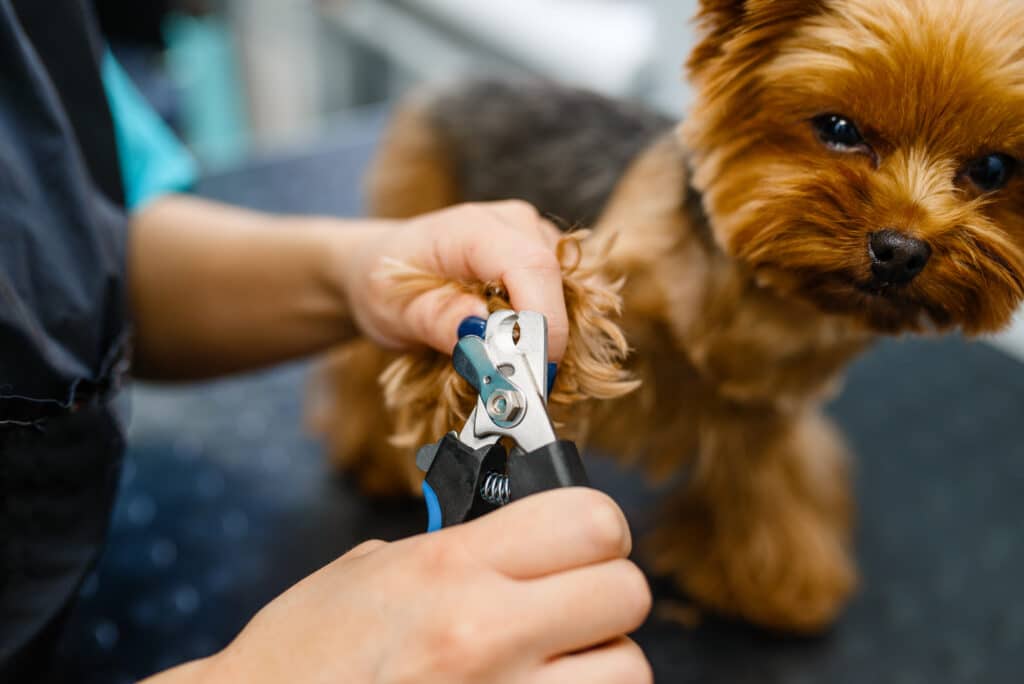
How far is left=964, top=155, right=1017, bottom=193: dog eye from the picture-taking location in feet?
1.63

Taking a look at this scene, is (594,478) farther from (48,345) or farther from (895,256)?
(48,345)

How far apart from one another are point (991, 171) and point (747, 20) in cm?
18

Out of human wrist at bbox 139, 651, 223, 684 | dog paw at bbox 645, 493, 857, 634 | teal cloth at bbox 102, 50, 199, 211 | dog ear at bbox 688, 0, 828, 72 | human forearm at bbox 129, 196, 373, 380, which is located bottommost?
dog paw at bbox 645, 493, 857, 634

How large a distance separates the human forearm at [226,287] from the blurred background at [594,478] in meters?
0.20

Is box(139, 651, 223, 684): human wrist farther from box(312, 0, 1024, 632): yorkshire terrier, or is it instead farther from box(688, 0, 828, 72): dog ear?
box(688, 0, 828, 72): dog ear

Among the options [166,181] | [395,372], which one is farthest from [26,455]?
[166,181]

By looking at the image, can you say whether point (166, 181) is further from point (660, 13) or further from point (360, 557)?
point (360, 557)

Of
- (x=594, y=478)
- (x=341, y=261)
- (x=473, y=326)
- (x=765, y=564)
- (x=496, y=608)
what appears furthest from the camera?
(x=765, y=564)

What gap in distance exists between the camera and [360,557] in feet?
1.26

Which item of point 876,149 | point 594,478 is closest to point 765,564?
point 594,478

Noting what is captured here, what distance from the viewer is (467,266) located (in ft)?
1.63

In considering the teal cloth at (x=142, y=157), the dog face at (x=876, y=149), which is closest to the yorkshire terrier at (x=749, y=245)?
the dog face at (x=876, y=149)

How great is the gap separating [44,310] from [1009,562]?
1.03 metres

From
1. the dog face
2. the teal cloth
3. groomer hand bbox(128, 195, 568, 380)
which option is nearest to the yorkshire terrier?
the dog face
